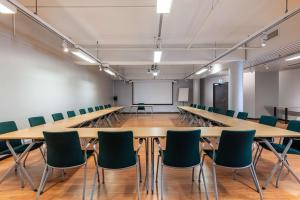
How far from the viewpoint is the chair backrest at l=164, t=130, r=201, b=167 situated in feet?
7.49

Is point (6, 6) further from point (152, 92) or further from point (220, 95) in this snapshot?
point (152, 92)

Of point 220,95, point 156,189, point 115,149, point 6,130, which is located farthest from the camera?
point 220,95

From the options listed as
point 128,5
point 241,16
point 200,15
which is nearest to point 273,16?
point 241,16

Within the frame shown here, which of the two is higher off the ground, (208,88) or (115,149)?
(208,88)

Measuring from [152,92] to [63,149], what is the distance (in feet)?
40.5

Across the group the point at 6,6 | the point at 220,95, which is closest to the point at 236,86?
the point at 220,95

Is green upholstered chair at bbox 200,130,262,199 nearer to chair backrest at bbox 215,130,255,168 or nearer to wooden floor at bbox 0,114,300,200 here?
chair backrest at bbox 215,130,255,168

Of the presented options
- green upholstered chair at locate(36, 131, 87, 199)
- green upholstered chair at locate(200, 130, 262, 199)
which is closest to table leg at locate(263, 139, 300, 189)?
green upholstered chair at locate(200, 130, 262, 199)

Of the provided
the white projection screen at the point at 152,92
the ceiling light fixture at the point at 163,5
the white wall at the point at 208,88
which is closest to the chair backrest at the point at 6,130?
the ceiling light fixture at the point at 163,5

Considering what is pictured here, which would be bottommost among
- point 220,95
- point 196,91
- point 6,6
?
point 220,95

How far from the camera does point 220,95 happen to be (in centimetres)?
1259

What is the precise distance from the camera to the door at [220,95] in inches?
473

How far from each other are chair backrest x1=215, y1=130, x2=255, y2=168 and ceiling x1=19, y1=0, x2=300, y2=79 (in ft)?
9.08

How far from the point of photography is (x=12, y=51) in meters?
4.32
